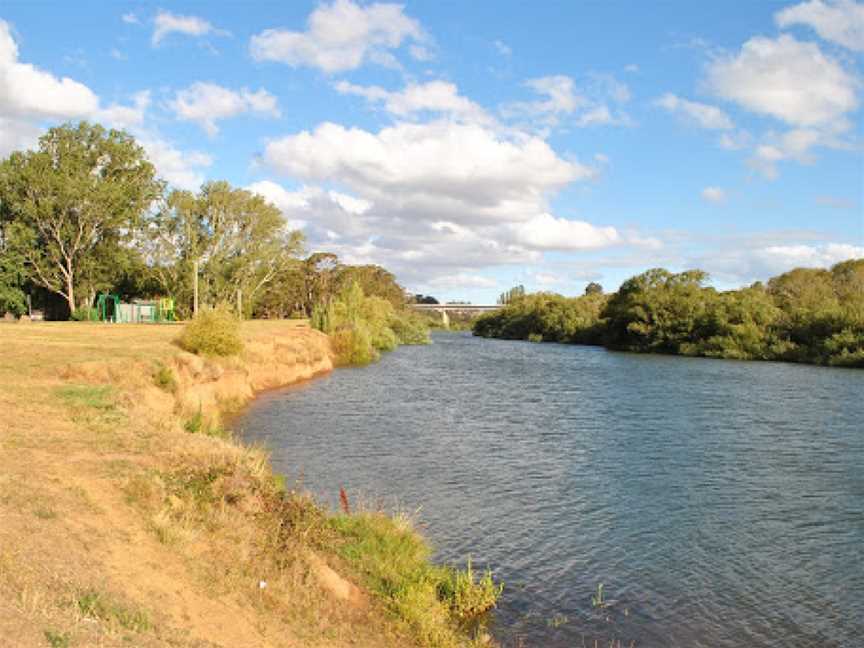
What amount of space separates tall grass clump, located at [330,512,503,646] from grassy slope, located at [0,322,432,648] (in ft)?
1.11

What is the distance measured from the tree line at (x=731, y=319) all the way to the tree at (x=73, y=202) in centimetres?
5589

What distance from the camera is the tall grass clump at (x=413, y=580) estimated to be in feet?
29.5

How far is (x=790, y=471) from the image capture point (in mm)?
19406

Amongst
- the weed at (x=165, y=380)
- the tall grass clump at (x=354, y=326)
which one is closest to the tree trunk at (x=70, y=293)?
the tall grass clump at (x=354, y=326)

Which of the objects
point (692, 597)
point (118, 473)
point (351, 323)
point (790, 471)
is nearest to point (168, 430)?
point (118, 473)

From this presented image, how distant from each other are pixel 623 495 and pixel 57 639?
13.7m

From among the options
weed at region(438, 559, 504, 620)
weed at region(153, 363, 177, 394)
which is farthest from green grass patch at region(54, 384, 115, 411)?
weed at region(438, 559, 504, 620)

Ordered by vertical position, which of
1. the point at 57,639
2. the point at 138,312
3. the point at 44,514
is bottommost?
the point at 57,639

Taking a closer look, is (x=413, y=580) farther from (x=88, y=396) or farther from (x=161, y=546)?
(x=88, y=396)

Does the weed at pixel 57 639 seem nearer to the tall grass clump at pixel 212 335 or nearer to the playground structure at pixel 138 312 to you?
the tall grass clump at pixel 212 335

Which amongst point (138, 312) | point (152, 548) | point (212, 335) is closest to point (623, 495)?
point (152, 548)

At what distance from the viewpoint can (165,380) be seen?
72.6 feet

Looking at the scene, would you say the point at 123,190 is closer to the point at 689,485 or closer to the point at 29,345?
the point at 29,345

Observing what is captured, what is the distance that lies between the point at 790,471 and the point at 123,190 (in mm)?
59025
